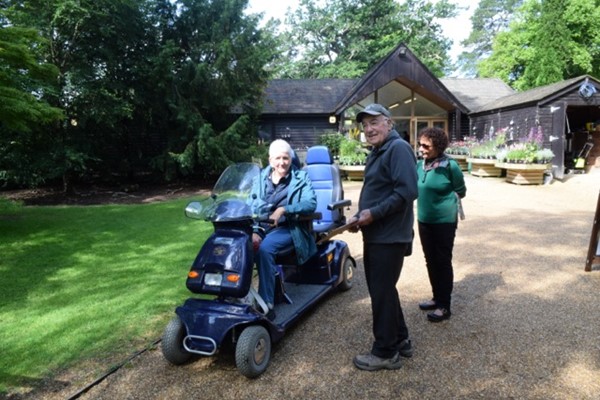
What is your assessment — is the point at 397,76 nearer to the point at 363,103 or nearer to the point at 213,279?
the point at 363,103

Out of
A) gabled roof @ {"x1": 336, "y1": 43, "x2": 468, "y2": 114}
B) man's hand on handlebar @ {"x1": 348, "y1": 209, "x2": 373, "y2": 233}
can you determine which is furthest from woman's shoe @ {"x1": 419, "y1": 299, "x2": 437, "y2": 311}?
gabled roof @ {"x1": 336, "y1": 43, "x2": 468, "y2": 114}

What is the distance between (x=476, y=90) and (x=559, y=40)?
773cm

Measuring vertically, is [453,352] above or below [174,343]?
below

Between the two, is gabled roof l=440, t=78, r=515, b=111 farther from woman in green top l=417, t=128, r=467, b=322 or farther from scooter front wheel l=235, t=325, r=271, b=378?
scooter front wheel l=235, t=325, r=271, b=378

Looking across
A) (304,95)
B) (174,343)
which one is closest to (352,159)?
(304,95)

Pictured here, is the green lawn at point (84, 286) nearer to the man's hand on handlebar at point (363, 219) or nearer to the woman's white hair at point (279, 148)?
the woman's white hair at point (279, 148)

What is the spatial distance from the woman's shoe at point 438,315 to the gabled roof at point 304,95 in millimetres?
14786

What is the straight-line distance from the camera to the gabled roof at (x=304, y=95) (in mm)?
18422

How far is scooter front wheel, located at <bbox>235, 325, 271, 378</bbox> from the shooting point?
288cm

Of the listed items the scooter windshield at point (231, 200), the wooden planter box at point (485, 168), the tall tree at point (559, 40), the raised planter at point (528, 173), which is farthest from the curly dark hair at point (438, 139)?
the tall tree at point (559, 40)

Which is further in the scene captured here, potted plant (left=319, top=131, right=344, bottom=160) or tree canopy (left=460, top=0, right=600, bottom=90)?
tree canopy (left=460, top=0, right=600, bottom=90)

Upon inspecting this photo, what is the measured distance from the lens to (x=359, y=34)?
35.1 metres

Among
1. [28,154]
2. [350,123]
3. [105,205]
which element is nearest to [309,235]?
[105,205]

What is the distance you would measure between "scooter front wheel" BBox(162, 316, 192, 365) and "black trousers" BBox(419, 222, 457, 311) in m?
2.21
